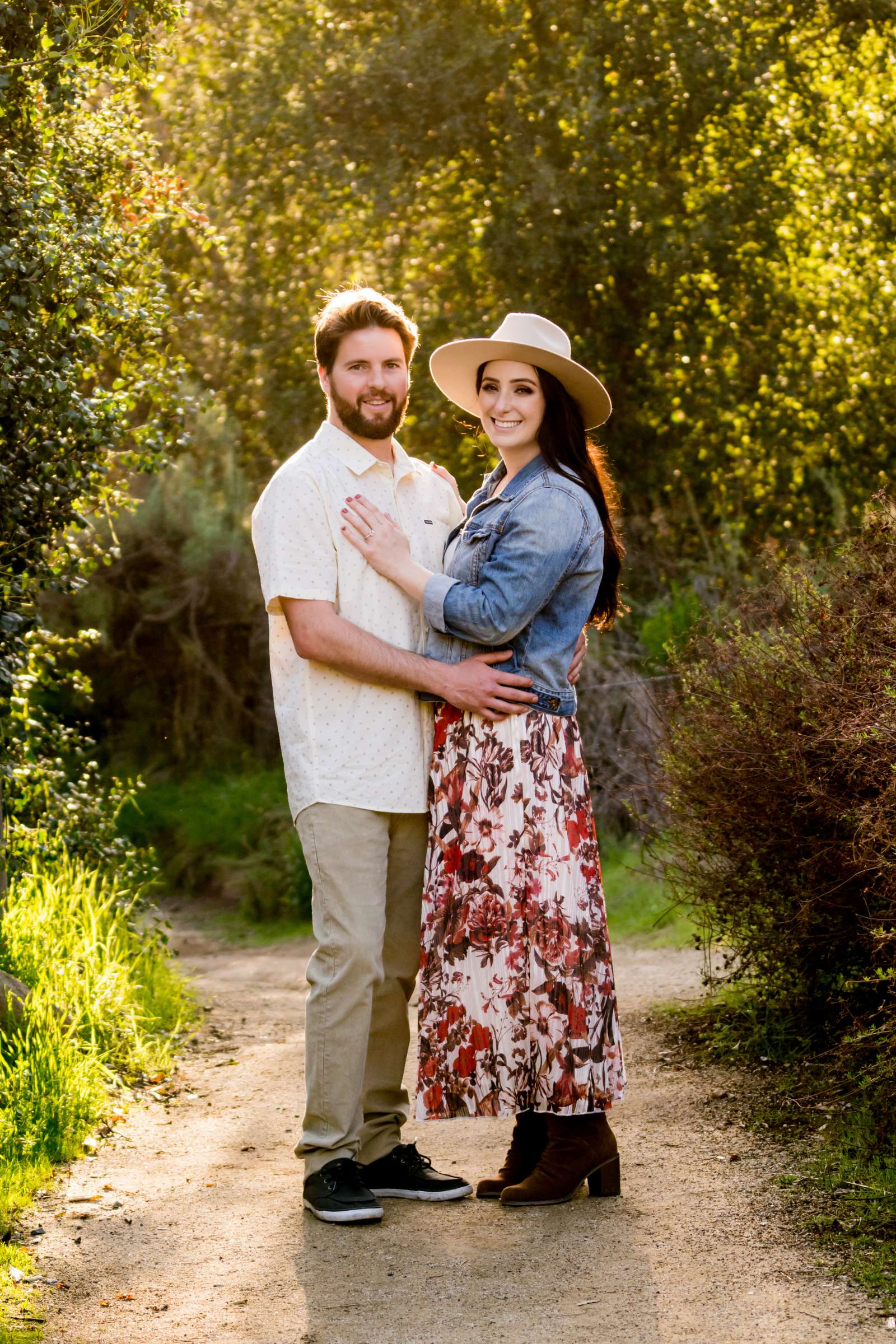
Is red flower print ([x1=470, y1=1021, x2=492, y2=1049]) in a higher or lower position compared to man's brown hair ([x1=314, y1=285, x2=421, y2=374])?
lower

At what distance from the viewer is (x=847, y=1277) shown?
324 cm

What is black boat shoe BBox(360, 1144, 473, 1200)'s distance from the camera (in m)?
3.93

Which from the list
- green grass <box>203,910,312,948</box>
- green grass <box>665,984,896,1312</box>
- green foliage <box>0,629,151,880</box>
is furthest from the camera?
green grass <box>203,910,312,948</box>

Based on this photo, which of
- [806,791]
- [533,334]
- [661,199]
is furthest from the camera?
[661,199]

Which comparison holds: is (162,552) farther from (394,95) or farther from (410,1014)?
(410,1014)

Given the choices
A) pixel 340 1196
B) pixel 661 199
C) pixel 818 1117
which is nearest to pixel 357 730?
pixel 340 1196

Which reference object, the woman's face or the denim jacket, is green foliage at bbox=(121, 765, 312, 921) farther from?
the woman's face

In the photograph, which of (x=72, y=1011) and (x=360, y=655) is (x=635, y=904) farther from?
(x=360, y=655)

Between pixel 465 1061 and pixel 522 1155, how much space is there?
1.32 ft

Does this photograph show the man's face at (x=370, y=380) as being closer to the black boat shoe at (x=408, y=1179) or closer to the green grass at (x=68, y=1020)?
the black boat shoe at (x=408, y=1179)

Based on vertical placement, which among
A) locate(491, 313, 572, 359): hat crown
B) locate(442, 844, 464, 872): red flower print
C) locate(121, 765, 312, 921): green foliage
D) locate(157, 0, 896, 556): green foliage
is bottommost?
locate(121, 765, 312, 921): green foliage

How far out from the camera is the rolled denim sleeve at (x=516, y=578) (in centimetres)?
367

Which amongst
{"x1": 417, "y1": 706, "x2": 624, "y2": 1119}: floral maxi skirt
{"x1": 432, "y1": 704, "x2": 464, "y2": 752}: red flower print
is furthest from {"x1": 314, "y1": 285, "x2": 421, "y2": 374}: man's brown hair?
{"x1": 417, "y1": 706, "x2": 624, "y2": 1119}: floral maxi skirt

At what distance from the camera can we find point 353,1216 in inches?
145
